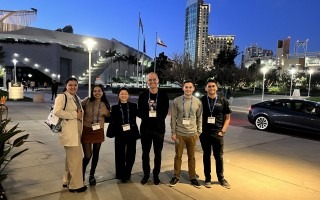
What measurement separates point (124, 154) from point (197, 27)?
14239 centimetres

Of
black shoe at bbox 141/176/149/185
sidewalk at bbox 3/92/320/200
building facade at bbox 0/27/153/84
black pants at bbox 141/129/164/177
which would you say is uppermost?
building facade at bbox 0/27/153/84

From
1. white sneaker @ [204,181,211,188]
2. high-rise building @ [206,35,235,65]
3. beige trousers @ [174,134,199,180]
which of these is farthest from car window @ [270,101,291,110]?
high-rise building @ [206,35,235,65]

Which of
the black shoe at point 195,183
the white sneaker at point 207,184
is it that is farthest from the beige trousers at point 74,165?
the white sneaker at point 207,184

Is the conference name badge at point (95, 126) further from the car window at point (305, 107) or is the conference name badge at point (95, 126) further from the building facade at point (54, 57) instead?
the building facade at point (54, 57)

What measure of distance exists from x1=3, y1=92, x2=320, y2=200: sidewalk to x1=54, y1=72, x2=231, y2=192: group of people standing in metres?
0.22

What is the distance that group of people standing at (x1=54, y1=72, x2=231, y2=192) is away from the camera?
4453 millimetres

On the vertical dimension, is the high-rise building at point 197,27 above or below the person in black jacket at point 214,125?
above

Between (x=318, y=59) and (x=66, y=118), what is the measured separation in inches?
3989

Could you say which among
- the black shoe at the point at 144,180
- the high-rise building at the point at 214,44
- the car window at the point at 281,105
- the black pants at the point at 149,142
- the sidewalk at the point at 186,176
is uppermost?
the high-rise building at the point at 214,44

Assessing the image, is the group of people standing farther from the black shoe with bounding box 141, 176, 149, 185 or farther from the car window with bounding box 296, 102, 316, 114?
the car window with bounding box 296, 102, 316, 114

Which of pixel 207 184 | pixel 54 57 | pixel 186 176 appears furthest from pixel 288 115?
pixel 54 57

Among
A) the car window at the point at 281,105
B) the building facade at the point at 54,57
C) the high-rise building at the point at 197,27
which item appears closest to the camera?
the car window at the point at 281,105

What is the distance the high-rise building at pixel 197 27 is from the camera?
456 feet

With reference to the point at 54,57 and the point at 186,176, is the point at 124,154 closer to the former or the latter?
the point at 186,176
